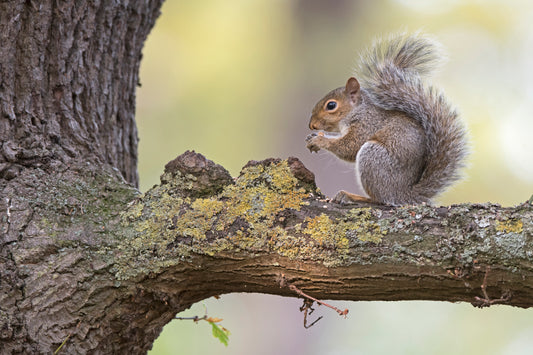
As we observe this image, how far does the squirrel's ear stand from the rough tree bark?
1.14 meters

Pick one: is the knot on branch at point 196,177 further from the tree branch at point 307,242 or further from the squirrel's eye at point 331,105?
the squirrel's eye at point 331,105

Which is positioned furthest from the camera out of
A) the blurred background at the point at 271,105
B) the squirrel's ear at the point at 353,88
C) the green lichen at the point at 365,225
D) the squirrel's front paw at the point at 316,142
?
the blurred background at the point at 271,105

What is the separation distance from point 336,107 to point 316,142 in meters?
0.25

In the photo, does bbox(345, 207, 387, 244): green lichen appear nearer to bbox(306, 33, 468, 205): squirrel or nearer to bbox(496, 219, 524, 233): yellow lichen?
bbox(496, 219, 524, 233): yellow lichen

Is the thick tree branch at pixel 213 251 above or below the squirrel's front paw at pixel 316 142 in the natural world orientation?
below

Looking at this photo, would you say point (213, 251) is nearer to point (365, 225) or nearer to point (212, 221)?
point (212, 221)

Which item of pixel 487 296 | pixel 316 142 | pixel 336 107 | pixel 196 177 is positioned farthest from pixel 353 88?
pixel 487 296

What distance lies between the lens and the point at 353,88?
9.01 ft

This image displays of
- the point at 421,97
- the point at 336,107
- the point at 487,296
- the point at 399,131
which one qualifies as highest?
the point at 336,107

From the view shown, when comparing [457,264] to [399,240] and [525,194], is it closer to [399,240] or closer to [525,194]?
[399,240]

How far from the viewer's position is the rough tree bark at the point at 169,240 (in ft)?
4.70

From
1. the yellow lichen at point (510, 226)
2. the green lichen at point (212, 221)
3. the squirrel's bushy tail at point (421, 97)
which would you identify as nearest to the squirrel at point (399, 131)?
the squirrel's bushy tail at point (421, 97)

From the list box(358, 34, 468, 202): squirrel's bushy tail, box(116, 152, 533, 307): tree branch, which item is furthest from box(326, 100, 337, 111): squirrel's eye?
box(116, 152, 533, 307): tree branch

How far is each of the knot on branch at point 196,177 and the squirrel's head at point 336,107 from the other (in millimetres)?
1155
